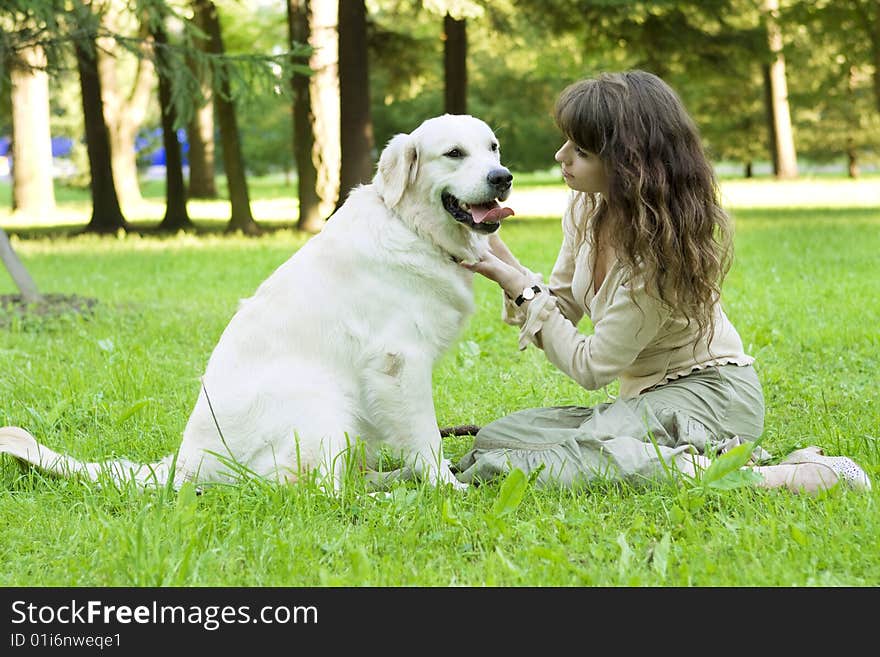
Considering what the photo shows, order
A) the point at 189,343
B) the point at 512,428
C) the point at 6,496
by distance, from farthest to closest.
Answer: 1. the point at 189,343
2. the point at 512,428
3. the point at 6,496

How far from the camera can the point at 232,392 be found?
373cm

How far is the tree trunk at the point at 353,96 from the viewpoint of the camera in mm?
13836

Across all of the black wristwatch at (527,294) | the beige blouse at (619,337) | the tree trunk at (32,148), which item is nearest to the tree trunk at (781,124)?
the tree trunk at (32,148)

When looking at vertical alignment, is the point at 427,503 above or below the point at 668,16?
below

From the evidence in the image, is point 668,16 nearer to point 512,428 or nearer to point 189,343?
point 189,343

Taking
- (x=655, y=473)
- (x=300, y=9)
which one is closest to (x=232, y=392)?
(x=655, y=473)

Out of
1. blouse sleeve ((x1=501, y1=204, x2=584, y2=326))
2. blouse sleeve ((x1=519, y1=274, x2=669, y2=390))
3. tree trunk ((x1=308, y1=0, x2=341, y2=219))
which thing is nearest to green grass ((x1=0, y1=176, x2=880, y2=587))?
blouse sleeve ((x1=519, y1=274, x2=669, y2=390))

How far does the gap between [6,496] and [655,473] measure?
91.8 inches

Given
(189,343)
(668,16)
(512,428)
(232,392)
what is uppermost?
(668,16)

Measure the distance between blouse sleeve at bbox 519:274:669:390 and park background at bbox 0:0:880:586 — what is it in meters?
0.52

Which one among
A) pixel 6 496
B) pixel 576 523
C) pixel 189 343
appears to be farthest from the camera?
pixel 189 343

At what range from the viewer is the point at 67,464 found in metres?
3.85

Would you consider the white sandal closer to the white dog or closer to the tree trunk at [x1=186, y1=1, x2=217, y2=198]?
the white dog

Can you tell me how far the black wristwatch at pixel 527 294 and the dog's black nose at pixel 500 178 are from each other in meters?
0.42
